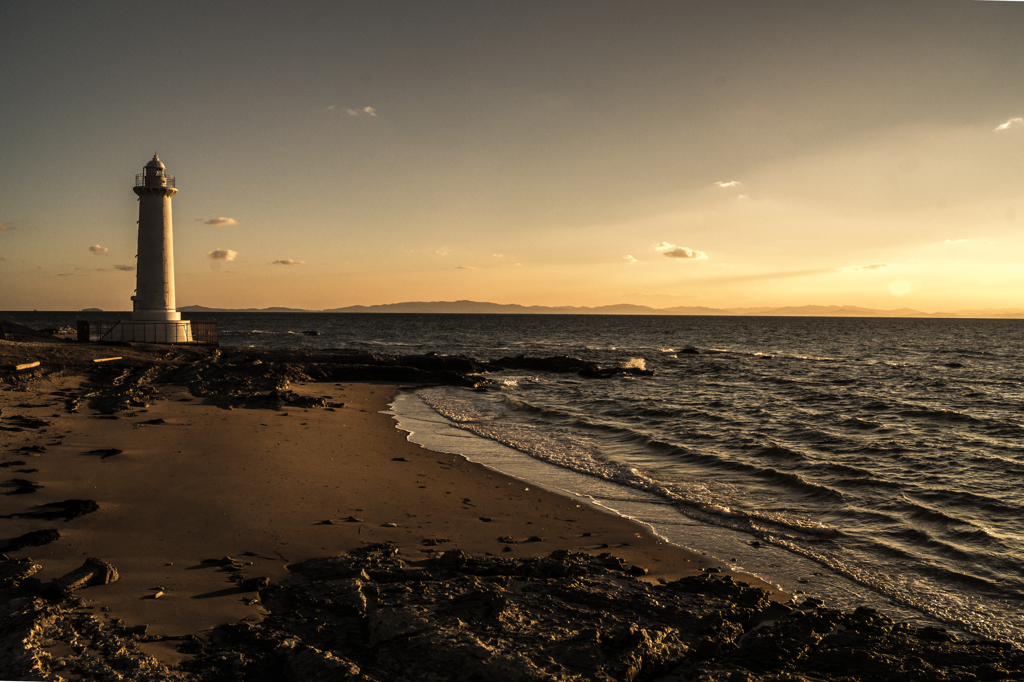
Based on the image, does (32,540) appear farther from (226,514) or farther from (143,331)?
(143,331)

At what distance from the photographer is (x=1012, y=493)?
10758 millimetres

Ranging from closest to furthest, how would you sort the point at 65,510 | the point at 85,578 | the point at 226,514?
the point at 85,578 < the point at 65,510 < the point at 226,514

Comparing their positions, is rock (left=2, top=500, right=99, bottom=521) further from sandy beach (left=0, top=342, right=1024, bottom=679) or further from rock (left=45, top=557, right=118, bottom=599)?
Answer: rock (left=45, top=557, right=118, bottom=599)

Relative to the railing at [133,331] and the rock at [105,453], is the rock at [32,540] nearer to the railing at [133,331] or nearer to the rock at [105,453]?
the rock at [105,453]

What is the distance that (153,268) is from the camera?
29641 millimetres

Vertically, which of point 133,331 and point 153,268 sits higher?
point 153,268

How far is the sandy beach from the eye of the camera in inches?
199

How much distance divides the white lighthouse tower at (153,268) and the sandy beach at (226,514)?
1539 centimetres

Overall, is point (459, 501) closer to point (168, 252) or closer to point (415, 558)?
point (415, 558)

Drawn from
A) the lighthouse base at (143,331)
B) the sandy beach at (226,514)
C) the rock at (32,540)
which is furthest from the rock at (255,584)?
the lighthouse base at (143,331)

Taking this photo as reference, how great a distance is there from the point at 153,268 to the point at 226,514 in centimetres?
2686

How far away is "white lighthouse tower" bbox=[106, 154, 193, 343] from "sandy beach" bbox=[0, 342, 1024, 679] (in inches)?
606

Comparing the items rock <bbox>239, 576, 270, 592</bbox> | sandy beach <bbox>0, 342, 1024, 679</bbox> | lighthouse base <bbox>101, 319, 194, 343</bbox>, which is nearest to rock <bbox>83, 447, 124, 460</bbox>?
sandy beach <bbox>0, 342, 1024, 679</bbox>

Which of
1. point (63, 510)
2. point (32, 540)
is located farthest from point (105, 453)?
point (32, 540)
